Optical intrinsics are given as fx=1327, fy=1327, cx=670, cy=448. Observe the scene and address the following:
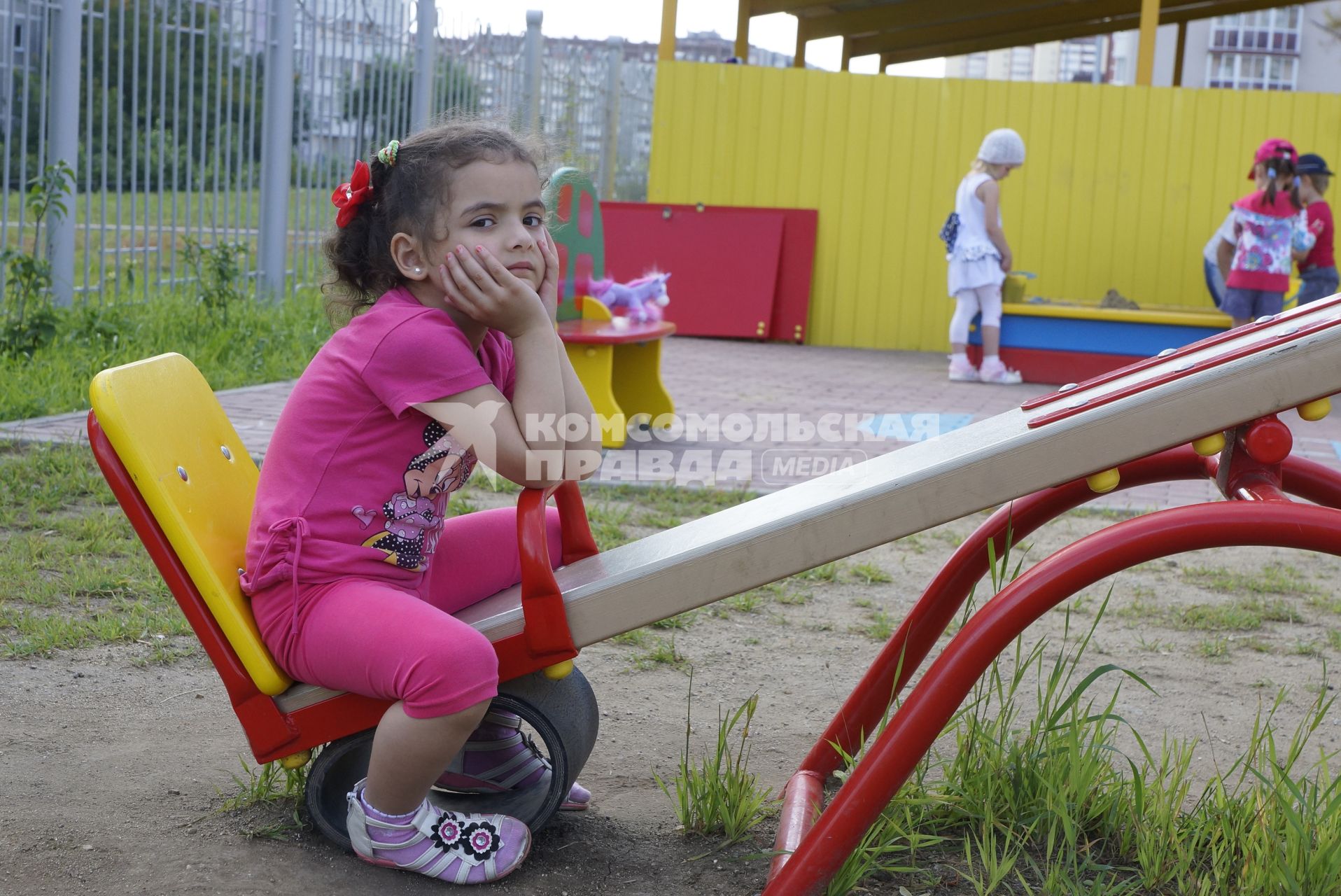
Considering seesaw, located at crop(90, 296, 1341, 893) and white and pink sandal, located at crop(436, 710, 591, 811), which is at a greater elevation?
seesaw, located at crop(90, 296, 1341, 893)

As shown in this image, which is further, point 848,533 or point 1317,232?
point 1317,232

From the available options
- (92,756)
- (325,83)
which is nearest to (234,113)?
(325,83)

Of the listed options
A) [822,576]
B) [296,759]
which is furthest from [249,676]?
[822,576]

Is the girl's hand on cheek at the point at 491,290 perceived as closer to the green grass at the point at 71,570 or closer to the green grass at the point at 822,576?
the green grass at the point at 71,570

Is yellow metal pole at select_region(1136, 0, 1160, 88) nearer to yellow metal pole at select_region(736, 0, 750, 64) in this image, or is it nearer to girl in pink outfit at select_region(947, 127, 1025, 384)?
girl in pink outfit at select_region(947, 127, 1025, 384)

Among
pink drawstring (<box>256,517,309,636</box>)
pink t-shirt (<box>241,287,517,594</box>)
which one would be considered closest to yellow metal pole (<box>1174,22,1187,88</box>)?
pink t-shirt (<box>241,287,517,594</box>)

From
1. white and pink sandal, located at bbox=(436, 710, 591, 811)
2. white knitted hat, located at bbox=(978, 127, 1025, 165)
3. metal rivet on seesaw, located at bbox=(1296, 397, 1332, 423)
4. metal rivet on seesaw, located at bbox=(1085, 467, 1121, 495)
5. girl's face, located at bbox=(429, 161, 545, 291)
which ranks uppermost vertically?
white knitted hat, located at bbox=(978, 127, 1025, 165)

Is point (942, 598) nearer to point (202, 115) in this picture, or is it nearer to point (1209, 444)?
point (1209, 444)

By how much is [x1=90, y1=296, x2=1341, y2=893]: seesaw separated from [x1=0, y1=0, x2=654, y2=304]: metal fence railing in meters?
3.87

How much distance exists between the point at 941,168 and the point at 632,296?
16.1 feet

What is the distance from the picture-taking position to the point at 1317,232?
27.7ft

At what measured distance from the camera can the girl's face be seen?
2.05 metres

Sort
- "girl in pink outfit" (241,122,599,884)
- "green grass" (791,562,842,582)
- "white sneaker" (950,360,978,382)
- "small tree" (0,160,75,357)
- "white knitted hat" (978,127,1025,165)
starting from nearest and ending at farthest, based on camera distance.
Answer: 1. "girl in pink outfit" (241,122,599,884)
2. "green grass" (791,562,842,582)
3. "small tree" (0,160,75,357)
4. "white knitted hat" (978,127,1025,165)
5. "white sneaker" (950,360,978,382)

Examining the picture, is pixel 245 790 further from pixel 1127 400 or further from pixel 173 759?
pixel 1127 400
